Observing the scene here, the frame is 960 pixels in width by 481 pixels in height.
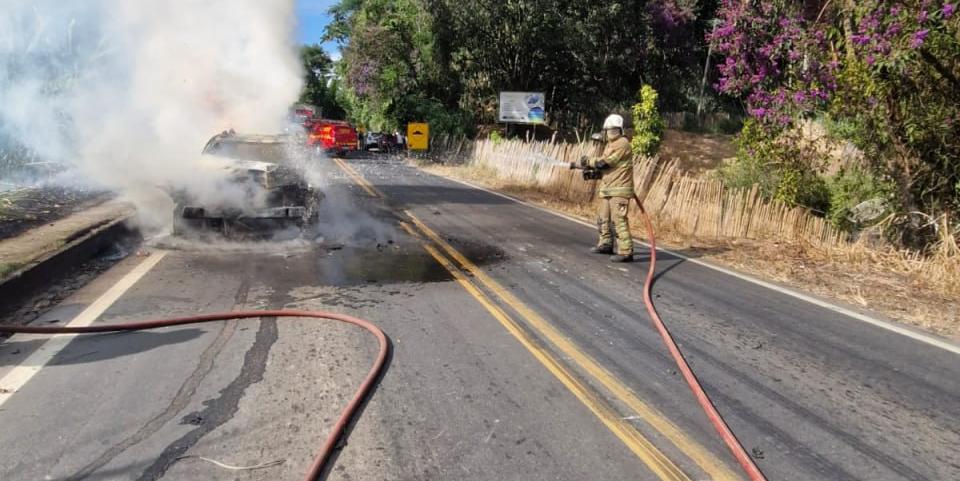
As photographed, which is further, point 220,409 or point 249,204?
point 249,204

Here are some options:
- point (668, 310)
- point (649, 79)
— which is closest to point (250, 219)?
point (668, 310)

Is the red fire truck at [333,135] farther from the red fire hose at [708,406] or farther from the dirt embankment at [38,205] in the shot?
the red fire hose at [708,406]

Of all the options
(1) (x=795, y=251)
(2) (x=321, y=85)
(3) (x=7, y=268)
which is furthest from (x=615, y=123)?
(2) (x=321, y=85)

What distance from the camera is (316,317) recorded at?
5219mm

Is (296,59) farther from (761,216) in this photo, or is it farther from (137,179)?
(761,216)

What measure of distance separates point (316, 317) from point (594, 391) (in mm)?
2438

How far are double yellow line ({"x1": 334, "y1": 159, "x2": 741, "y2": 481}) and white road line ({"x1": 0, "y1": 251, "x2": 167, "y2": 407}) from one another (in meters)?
3.12

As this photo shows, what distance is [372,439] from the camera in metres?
3.23

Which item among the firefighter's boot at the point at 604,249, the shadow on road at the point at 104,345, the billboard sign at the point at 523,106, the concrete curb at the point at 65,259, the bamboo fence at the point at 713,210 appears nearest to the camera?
the shadow on road at the point at 104,345

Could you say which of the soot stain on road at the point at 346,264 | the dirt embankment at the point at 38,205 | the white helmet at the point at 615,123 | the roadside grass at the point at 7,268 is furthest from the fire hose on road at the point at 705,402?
the dirt embankment at the point at 38,205

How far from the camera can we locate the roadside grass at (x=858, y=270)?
6.16 m

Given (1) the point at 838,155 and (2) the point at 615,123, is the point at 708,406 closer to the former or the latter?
(2) the point at 615,123

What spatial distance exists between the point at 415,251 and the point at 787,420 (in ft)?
17.2

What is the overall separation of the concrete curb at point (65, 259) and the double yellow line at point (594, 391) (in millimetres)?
3908
